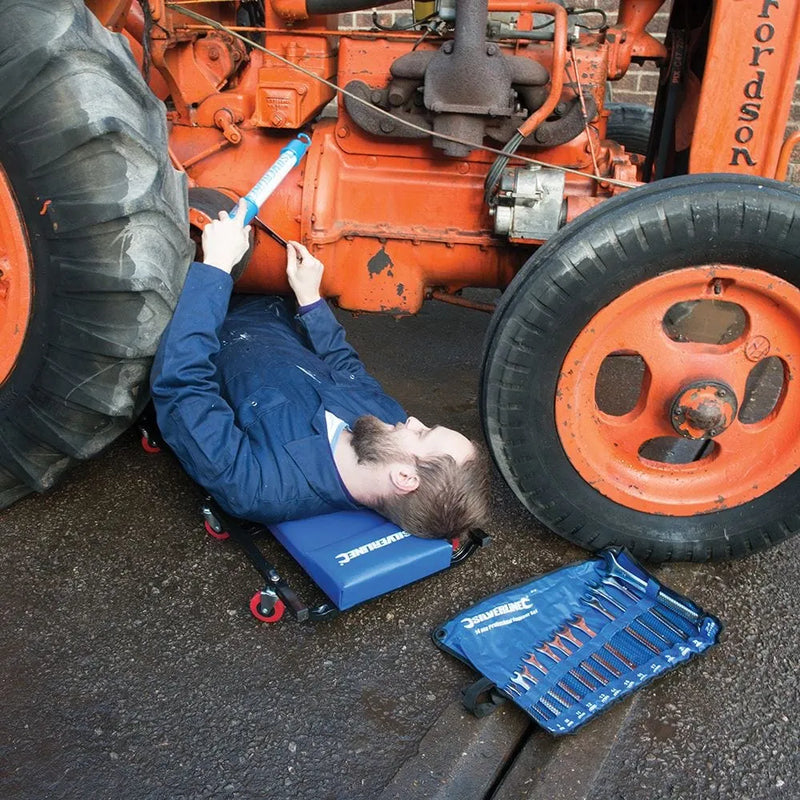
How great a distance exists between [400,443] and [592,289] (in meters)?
0.65

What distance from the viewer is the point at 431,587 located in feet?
7.54

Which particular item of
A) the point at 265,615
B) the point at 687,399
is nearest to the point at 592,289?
the point at 687,399

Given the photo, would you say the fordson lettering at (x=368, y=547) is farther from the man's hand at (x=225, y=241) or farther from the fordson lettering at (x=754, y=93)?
the fordson lettering at (x=754, y=93)

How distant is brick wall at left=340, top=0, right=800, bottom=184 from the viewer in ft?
16.7

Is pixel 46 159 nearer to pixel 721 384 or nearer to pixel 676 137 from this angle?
pixel 721 384

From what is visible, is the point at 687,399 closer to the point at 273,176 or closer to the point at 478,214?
the point at 478,214

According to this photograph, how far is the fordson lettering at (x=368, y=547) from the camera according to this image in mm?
2119

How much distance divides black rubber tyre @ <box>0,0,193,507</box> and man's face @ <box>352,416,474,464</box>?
61 centimetres

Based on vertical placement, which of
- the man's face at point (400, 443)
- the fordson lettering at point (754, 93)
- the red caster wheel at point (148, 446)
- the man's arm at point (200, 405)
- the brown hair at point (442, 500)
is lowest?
the red caster wheel at point (148, 446)

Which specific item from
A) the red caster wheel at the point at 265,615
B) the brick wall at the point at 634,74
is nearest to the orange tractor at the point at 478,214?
the red caster wheel at the point at 265,615

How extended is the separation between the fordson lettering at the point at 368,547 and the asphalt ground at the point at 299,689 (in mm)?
167

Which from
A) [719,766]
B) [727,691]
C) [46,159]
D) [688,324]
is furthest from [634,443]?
[46,159]

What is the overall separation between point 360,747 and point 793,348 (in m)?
1.51

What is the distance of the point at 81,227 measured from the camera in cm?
200
